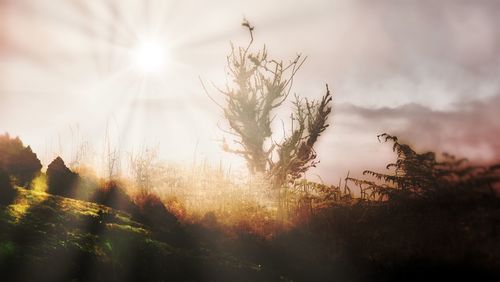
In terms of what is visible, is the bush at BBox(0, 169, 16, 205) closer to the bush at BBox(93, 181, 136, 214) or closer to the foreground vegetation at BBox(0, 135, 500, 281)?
the foreground vegetation at BBox(0, 135, 500, 281)

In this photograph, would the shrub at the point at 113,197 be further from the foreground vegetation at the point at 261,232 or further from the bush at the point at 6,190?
the bush at the point at 6,190

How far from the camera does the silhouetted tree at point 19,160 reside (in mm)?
6505

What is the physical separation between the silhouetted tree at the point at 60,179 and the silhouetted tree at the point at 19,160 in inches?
9.3

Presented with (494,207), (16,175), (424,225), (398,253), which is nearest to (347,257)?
(398,253)

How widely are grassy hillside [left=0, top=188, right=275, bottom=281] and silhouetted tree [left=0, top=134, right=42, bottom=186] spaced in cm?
110

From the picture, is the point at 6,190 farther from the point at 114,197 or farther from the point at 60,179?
the point at 114,197

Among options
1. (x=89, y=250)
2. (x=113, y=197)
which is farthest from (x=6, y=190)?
(x=113, y=197)

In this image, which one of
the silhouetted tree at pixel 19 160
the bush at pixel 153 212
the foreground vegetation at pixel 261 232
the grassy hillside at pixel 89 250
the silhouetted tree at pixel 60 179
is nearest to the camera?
the grassy hillside at pixel 89 250

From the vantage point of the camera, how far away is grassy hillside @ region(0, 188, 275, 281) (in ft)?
13.3

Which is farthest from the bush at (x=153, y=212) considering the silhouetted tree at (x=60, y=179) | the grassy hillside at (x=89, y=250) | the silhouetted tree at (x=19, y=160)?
the silhouetted tree at (x=19, y=160)

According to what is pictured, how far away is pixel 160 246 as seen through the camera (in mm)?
5336

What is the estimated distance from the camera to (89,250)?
4.51 m

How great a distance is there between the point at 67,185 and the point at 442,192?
620cm

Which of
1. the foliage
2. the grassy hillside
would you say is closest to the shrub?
the grassy hillside
